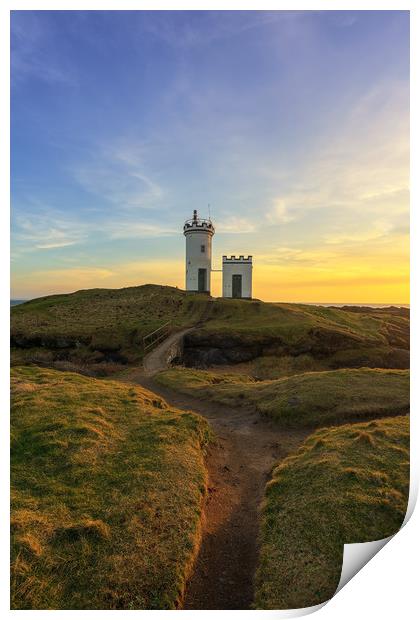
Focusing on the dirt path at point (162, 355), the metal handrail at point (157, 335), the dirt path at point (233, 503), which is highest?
the metal handrail at point (157, 335)

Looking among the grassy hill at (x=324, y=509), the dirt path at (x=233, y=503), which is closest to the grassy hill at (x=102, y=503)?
the dirt path at (x=233, y=503)

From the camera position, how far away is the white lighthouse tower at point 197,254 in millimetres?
49250

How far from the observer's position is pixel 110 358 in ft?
96.5

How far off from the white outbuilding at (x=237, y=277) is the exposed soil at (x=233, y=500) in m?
32.9

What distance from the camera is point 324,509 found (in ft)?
27.4

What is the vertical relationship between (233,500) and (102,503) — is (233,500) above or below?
below

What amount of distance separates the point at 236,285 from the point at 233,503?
136 feet

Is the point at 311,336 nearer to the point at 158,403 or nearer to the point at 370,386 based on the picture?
the point at 370,386

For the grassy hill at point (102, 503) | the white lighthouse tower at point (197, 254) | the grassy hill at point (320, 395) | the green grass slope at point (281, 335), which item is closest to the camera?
the grassy hill at point (102, 503)

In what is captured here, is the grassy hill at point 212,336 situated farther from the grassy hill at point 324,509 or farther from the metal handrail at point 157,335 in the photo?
the grassy hill at point 324,509

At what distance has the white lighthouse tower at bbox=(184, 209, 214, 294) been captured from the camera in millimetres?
49250

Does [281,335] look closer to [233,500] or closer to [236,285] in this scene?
[236,285]

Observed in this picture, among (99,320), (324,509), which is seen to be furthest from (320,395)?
(99,320)
